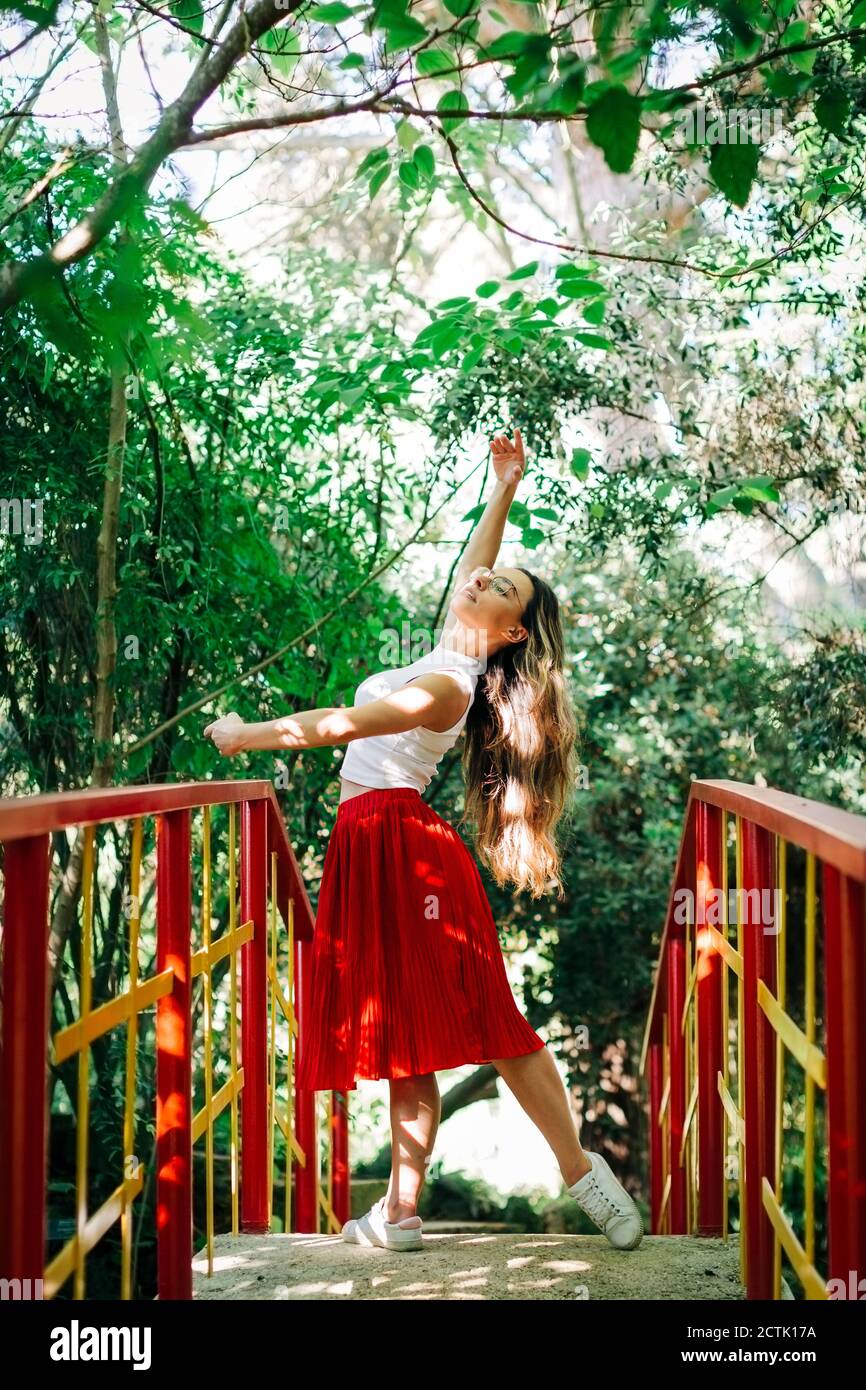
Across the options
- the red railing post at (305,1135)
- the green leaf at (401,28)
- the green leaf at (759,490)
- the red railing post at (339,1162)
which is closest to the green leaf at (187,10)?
the green leaf at (401,28)

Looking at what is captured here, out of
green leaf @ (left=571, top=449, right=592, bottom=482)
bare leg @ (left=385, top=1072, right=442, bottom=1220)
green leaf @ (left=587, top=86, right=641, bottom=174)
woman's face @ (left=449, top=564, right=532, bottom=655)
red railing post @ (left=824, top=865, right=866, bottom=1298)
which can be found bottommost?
bare leg @ (left=385, top=1072, right=442, bottom=1220)

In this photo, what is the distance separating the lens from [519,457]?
324 cm

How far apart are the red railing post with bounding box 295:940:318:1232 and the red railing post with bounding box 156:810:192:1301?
56.4 inches

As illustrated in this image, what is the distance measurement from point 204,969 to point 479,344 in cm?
206

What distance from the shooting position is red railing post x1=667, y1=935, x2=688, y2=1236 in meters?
3.25

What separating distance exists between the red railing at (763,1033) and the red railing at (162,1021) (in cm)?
82

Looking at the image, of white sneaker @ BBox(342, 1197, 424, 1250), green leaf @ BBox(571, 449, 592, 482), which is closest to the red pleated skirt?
white sneaker @ BBox(342, 1197, 424, 1250)

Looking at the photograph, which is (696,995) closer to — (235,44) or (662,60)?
(235,44)

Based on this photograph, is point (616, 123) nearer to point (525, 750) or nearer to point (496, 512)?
point (525, 750)

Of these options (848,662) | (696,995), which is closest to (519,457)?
(696,995)

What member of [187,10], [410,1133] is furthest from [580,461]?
[410,1133]

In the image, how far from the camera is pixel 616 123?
1.42 metres

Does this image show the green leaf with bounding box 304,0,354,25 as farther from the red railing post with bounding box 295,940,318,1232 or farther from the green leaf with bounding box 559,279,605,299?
the red railing post with bounding box 295,940,318,1232

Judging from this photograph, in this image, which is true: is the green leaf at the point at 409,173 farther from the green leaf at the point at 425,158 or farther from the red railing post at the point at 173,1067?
the red railing post at the point at 173,1067
